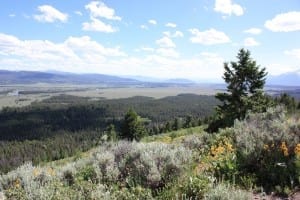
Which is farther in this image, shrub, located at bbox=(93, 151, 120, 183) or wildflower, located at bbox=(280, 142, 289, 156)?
shrub, located at bbox=(93, 151, 120, 183)

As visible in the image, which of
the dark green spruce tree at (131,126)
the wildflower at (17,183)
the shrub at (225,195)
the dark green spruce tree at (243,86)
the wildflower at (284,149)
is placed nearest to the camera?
the shrub at (225,195)

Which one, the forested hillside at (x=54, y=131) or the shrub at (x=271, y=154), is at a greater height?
the shrub at (x=271, y=154)

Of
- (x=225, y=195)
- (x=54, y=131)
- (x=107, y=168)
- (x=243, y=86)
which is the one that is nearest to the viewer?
(x=225, y=195)

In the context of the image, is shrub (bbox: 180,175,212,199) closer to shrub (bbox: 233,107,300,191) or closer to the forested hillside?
shrub (bbox: 233,107,300,191)

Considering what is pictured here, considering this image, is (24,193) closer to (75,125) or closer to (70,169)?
(70,169)

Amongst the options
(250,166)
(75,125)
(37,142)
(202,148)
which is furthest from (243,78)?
(75,125)

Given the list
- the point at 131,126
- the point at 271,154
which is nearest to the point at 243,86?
the point at 131,126

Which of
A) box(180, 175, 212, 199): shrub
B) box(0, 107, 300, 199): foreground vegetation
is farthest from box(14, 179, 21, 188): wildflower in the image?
box(180, 175, 212, 199): shrub

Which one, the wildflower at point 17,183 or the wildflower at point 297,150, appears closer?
the wildflower at point 297,150

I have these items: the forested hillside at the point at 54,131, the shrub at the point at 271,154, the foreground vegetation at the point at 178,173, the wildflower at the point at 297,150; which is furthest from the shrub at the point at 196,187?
the forested hillside at the point at 54,131

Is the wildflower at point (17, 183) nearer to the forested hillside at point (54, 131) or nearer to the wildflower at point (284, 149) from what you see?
the wildflower at point (284, 149)

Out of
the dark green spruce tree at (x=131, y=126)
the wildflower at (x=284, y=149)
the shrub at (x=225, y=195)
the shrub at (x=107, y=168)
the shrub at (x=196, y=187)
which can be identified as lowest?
the dark green spruce tree at (x=131, y=126)

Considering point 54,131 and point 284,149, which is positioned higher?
point 284,149

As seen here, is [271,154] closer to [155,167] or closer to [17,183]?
[155,167]
